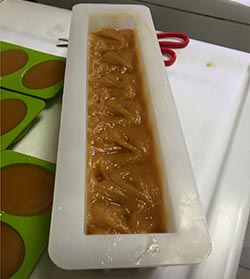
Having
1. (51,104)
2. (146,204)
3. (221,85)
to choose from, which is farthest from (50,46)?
(146,204)

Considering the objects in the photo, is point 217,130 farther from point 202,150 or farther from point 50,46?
point 50,46

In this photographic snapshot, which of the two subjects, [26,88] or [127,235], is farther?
[26,88]

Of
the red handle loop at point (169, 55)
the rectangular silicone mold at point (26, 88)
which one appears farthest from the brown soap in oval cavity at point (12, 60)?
the red handle loop at point (169, 55)

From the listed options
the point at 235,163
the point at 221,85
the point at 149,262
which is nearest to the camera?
the point at 149,262

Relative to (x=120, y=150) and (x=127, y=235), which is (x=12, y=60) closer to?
(x=120, y=150)

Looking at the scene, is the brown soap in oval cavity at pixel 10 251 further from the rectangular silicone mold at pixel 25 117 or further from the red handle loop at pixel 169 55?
the red handle loop at pixel 169 55

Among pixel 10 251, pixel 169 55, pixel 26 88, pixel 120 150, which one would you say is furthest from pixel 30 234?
pixel 169 55
